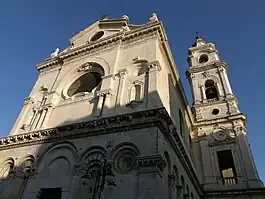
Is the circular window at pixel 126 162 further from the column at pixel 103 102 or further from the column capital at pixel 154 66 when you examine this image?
the column capital at pixel 154 66

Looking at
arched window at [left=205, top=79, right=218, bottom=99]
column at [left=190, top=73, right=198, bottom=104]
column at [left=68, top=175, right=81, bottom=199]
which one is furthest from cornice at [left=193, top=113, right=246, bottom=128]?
column at [left=68, top=175, right=81, bottom=199]

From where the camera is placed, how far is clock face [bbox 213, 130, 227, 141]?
18.8 metres

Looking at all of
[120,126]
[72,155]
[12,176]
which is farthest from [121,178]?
[12,176]

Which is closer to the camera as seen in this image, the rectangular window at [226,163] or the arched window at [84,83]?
the arched window at [84,83]

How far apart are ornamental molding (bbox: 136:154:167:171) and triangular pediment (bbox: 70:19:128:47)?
1080cm

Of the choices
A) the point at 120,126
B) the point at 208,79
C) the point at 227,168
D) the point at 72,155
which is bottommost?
the point at 72,155

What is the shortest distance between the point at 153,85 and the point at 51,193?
640 centimetres

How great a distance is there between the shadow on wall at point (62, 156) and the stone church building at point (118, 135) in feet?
0.14

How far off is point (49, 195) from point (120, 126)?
4.02 metres

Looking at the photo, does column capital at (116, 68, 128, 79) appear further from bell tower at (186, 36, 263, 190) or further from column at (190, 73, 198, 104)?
column at (190, 73, 198, 104)

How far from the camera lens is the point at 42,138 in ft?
37.8

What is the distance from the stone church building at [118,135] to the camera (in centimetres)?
888

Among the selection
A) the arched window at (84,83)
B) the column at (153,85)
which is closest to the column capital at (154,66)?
the column at (153,85)

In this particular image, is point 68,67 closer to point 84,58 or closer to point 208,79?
point 84,58
